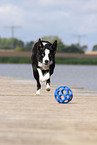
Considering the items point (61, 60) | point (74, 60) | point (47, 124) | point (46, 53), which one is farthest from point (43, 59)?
point (74, 60)

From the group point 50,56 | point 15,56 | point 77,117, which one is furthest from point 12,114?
point 15,56

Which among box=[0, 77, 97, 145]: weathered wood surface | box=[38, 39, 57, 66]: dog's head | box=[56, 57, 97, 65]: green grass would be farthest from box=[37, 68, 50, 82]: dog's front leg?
box=[56, 57, 97, 65]: green grass

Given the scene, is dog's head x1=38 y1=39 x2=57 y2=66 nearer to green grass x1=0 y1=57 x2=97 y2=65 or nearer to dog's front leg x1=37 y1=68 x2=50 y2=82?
dog's front leg x1=37 y1=68 x2=50 y2=82

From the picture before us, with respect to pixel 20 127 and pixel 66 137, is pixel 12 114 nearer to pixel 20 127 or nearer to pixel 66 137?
pixel 20 127

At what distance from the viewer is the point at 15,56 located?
106 meters

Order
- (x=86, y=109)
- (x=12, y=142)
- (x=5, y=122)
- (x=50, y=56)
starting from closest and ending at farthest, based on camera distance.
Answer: (x=12, y=142), (x=5, y=122), (x=86, y=109), (x=50, y=56)

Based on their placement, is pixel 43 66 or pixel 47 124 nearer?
pixel 47 124

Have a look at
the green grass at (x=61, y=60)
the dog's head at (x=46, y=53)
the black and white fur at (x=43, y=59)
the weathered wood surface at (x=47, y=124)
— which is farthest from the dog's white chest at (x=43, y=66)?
the green grass at (x=61, y=60)

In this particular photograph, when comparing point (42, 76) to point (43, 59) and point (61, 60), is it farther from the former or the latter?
point (61, 60)

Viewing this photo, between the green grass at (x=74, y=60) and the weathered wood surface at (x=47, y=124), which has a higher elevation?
the weathered wood surface at (x=47, y=124)

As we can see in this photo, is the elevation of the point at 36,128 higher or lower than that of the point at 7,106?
higher

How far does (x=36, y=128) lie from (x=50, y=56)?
14.2 feet

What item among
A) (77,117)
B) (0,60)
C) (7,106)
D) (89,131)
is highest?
(89,131)

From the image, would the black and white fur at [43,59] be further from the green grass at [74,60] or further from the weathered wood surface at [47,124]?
the green grass at [74,60]
